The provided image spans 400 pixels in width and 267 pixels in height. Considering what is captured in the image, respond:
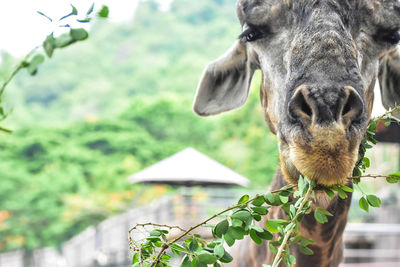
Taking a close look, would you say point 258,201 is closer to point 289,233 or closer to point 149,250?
point 289,233

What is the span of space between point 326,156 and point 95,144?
3147 cm

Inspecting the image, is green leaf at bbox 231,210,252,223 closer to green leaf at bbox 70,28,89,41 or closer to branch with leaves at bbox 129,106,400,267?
branch with leaves at bbox 129,106,400,267

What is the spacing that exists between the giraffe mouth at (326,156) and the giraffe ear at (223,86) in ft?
4.51

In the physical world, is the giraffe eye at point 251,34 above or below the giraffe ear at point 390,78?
above

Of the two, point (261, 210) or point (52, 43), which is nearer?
point (52, 43)

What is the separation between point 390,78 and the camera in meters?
2.78

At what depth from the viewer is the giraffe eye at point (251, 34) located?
2.31m

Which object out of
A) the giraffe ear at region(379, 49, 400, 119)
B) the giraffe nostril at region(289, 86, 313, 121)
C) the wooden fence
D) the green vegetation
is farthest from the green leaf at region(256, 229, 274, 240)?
the green vegetation

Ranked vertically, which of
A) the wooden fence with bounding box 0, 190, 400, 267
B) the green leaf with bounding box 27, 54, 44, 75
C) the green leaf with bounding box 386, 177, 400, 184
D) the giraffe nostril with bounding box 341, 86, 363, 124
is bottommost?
the wooden fence with bounding box 0, 190, 400, 267

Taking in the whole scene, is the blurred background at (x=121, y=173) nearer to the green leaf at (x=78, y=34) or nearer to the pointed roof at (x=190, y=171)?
the pointed roof at (x=190, y=171)

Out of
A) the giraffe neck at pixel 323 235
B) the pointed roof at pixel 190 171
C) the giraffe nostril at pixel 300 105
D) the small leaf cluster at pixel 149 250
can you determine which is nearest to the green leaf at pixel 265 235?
the small leaf cluster at pixel 149 250

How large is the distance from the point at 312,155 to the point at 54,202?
25.6 metres

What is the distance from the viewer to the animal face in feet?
4.92

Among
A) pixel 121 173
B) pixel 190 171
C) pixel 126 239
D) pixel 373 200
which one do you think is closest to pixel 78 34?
pixel 373 200
